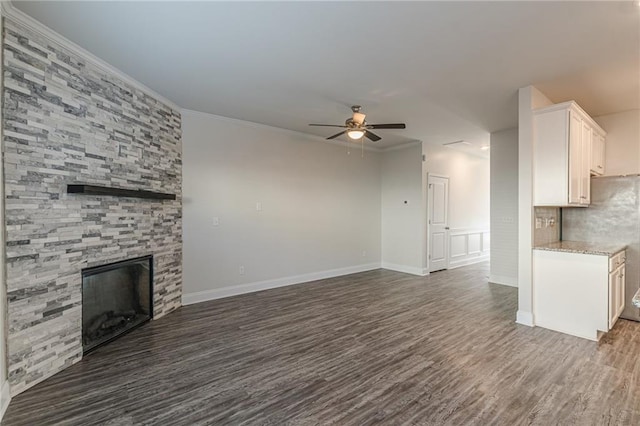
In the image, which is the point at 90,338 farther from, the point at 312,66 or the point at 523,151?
the point at 523,151

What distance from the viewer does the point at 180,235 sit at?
4289 mm

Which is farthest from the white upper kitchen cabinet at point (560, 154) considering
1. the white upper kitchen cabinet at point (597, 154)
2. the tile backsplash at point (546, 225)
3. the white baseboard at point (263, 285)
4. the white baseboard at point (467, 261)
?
the white baseboard at point (263, 285)

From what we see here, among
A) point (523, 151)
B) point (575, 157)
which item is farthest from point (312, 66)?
point (575, 157)

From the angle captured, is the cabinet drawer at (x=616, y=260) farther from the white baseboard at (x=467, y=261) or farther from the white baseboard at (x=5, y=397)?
the white baseboard at (x=5, y=397)

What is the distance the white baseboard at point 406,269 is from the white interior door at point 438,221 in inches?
12.4

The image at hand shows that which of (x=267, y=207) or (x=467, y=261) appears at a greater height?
(x=267, y=207)

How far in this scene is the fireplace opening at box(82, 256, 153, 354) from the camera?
9.59ft

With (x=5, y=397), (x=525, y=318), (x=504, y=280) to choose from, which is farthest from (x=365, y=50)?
(x=504, y=280)

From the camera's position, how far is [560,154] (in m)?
3.38

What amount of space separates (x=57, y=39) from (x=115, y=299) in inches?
99.5

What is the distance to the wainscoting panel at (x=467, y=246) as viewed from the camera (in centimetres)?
711

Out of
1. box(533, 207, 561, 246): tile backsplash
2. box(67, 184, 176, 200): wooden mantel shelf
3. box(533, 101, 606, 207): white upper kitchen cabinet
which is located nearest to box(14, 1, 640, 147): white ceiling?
box(533, 101, 606, 207): white upper kitchen cabinet

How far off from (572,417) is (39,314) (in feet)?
13.2

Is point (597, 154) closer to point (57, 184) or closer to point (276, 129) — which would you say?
point (276, 129)
